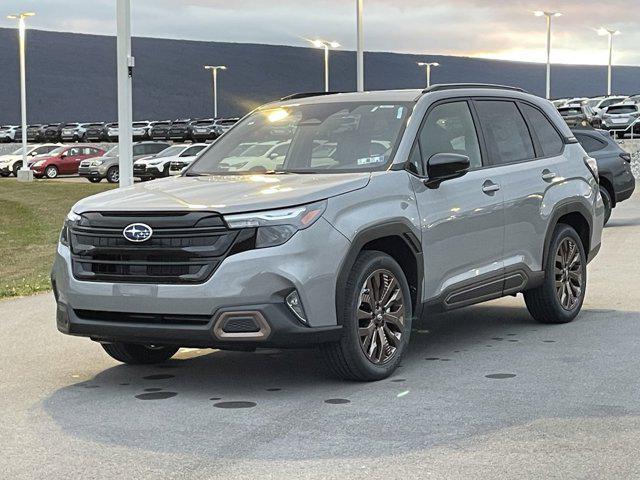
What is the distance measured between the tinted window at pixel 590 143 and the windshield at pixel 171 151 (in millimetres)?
28527

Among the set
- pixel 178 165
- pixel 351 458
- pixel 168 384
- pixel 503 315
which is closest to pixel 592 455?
pixel 351 458

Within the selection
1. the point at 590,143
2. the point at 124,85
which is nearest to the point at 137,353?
the point at 124,85

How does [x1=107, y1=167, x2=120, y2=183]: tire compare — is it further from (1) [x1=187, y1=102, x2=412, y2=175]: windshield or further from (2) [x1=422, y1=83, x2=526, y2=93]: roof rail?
(1) [x1=187, y1=102, x2=412, y2=175]: windshield

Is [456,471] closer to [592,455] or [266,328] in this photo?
[592,455]

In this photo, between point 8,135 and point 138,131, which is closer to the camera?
point 138,131

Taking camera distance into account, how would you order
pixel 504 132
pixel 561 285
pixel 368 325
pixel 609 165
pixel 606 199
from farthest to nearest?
pixel 609 165, pixel 606 199, pixel 561 285, pixel 504 132, pixel 368 325

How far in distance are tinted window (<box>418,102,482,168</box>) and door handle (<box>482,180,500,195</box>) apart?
0.52ft

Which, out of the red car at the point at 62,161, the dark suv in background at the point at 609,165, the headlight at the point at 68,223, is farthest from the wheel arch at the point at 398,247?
the red car at the point at 62,161

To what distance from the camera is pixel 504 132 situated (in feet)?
28.3

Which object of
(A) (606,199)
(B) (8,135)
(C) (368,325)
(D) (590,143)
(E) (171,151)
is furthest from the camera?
(B) (8,135)

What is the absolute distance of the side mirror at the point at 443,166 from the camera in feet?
24.1

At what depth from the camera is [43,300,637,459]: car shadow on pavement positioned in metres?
5.59

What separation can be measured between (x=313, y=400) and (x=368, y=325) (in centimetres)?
63

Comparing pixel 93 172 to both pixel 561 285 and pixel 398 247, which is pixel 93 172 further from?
pixel 398 247
